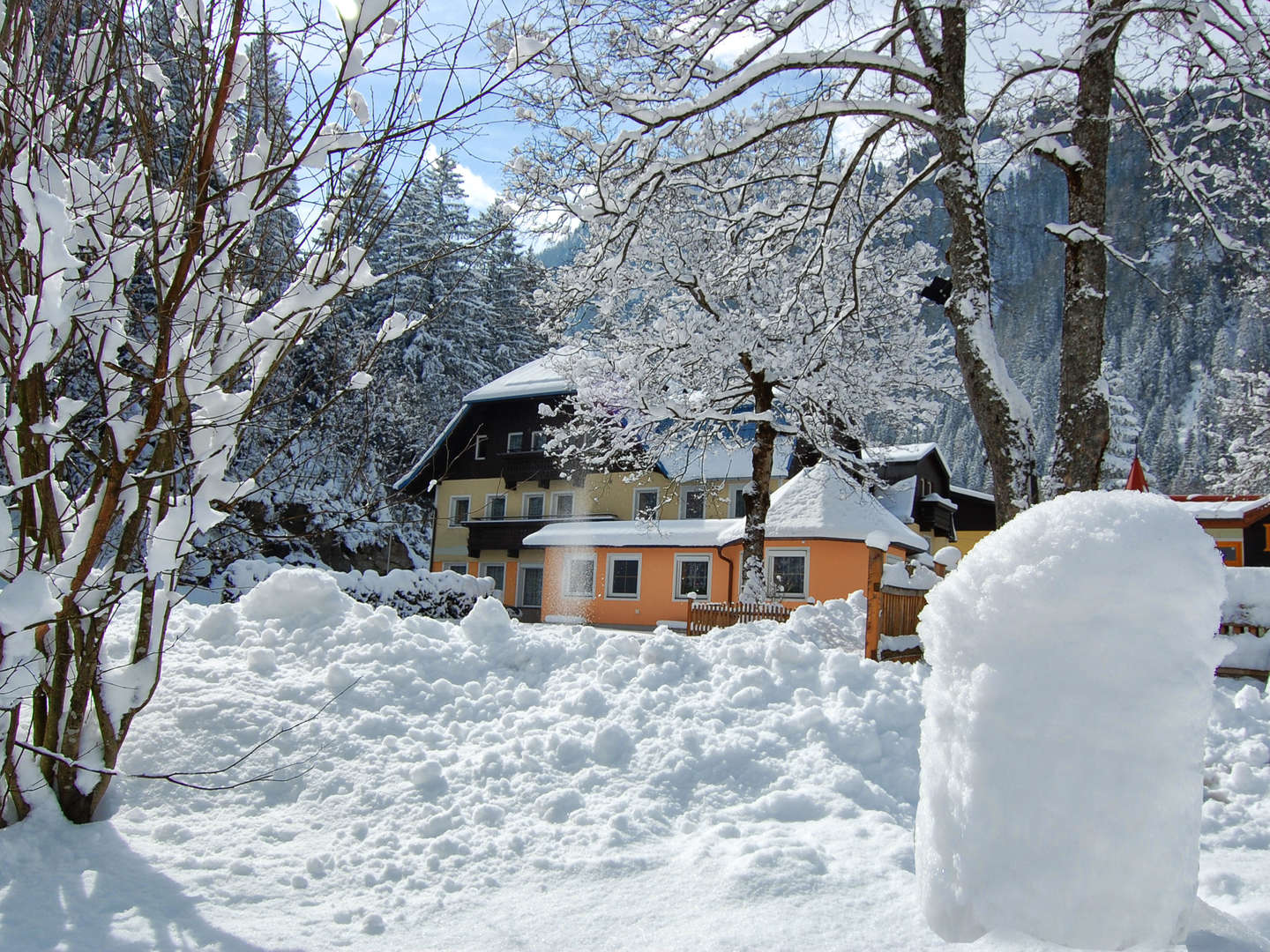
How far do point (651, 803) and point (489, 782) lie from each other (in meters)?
0.98

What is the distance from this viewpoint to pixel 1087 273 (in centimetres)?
723

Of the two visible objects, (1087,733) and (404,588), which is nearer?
(1087,733)

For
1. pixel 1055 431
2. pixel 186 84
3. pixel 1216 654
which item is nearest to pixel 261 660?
pixel 186 84

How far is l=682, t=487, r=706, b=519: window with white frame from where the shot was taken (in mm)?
28748

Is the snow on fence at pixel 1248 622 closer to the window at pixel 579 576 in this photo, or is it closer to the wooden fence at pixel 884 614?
the wooden fence at pixel 884 614

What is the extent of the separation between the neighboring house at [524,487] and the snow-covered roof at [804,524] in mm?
2829

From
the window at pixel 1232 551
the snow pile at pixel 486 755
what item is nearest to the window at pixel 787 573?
the window at pixel 1232 551

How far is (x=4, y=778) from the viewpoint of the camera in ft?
12.6

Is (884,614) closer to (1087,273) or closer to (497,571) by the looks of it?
(1087,273)

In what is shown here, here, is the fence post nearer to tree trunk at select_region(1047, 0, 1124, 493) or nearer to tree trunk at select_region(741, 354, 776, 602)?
tree trunk at select_region(1047, 0, 1124, 493)

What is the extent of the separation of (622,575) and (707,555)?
2938 millimetres

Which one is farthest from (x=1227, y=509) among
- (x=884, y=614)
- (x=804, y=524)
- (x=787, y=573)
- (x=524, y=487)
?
(x=524, y=487)

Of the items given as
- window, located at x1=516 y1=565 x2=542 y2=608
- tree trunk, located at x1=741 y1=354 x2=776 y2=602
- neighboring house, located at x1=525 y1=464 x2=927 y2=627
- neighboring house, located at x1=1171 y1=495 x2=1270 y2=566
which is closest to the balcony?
window, located at x1=516 y1=565 x2=542 y2=608

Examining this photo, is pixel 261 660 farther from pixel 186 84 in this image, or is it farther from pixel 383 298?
pixel 383 298
